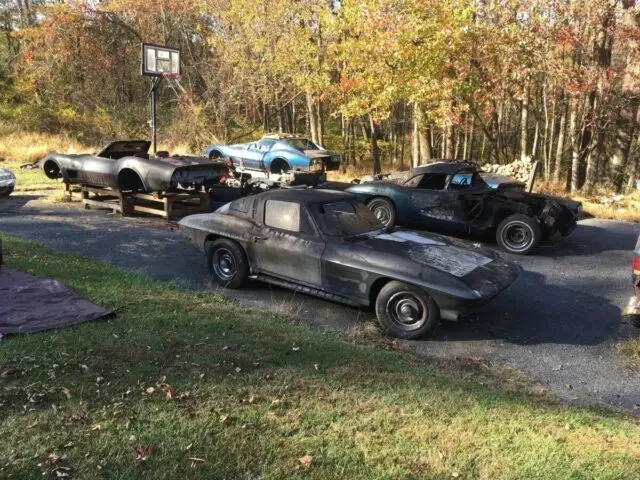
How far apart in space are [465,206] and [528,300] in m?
2.98

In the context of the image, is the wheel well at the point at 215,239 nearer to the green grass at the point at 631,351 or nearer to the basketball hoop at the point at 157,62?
the green grass at the point at 631,351

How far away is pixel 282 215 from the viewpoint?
21.6 feet

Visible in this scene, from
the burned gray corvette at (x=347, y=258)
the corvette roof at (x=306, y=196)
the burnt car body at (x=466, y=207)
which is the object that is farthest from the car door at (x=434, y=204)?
the corvette roof at (x=306, y=196)

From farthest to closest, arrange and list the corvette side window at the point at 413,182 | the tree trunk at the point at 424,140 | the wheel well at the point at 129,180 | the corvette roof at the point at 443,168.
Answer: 1. the tree trunk at the point at 424,140
2. the wheel well at the point at 129,180
3. the corvette side window at the point at 413,182
4. the corvette roof at the point at 443,168

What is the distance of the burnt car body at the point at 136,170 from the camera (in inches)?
418

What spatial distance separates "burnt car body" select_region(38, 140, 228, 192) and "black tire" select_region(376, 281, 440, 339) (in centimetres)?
626

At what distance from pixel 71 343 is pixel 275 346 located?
1.71 metres

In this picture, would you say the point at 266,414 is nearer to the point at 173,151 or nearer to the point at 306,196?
the point at 306,196

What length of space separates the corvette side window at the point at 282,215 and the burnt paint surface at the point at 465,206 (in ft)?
13.4

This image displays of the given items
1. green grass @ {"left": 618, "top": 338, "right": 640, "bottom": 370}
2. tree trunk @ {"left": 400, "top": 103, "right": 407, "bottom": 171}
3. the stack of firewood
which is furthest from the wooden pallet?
tree trunk @ {"left": 400, "top": 103, "right": 407, "bottom": 171}

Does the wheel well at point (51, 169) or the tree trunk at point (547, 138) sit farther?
the tree trunk at point (547, 138)

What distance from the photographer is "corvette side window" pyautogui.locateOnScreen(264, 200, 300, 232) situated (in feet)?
21.2

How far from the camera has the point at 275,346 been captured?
4.82 metres

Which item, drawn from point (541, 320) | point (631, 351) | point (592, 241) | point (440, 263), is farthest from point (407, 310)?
point (592, 241)
